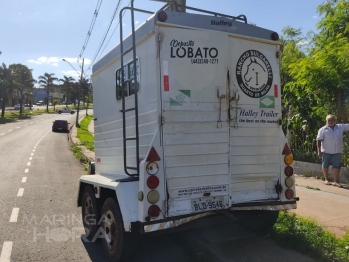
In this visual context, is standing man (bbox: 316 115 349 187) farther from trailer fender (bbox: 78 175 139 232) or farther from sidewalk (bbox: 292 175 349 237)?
trailer fender (bbox: 78 175 139 232)

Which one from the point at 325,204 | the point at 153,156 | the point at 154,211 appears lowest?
the point at 325,204

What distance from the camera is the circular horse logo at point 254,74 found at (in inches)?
190

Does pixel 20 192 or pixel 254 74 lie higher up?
pixel 254 74

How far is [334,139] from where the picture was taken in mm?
8242

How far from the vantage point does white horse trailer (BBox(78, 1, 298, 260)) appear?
4.32m

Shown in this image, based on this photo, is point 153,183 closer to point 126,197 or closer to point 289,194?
point 126,197

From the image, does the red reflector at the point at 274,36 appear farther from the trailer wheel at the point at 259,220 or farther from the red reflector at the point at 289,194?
the trailer wheel at the point at 259,220

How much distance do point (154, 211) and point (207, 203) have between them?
28.3 inches

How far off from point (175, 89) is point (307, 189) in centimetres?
501

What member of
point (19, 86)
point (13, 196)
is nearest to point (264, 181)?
point (13, 196)

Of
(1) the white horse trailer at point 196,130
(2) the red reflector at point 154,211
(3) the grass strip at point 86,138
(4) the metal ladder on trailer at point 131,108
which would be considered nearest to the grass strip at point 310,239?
(1) the white horse trailer at point 196,130

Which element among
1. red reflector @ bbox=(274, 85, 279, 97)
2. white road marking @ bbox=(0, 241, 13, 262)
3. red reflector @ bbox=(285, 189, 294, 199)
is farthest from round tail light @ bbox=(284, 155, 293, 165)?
white road marking @ bbox=(0, 241, 13, 262)

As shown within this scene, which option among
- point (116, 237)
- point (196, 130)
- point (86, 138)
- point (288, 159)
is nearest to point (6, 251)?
point (116, 237)

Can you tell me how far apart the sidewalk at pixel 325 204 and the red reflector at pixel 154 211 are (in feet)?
8.64
